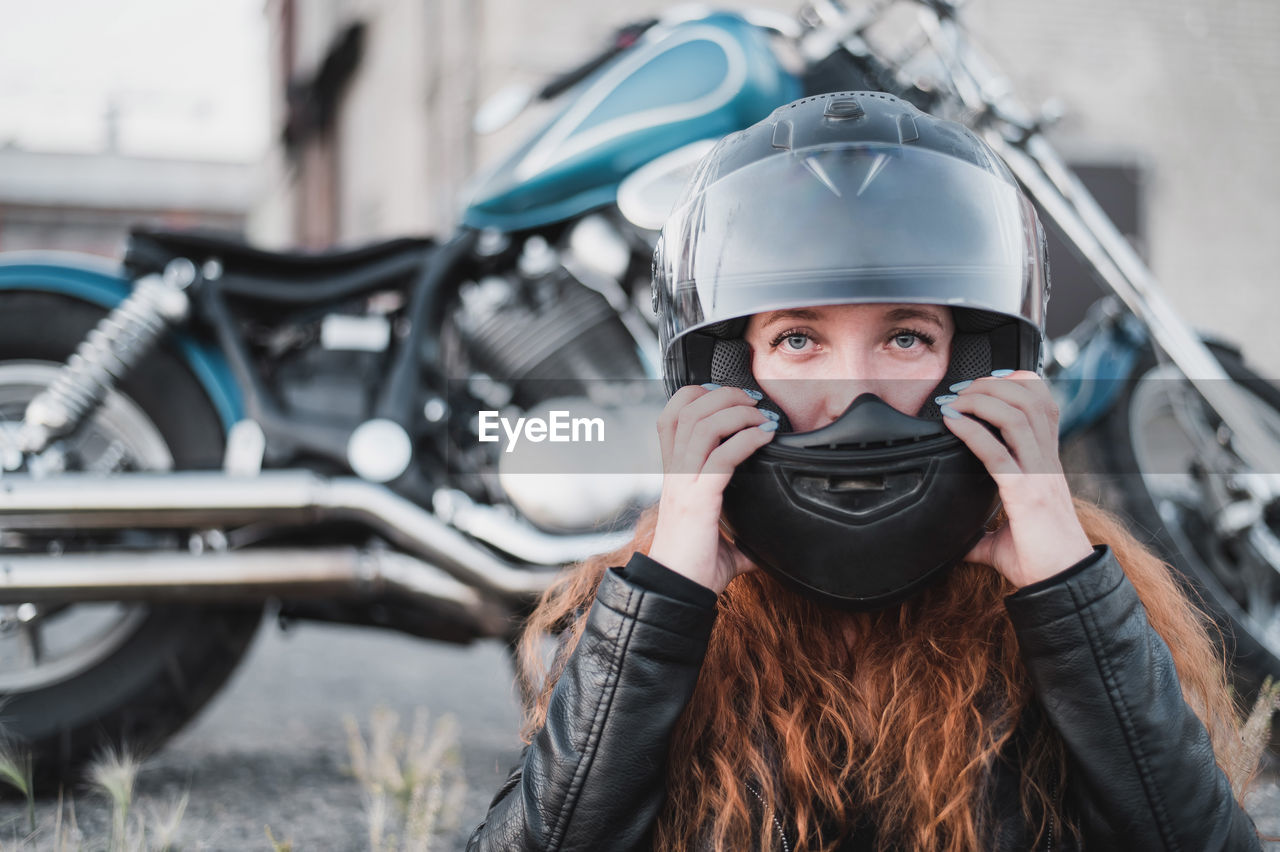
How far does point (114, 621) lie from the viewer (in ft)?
6.18

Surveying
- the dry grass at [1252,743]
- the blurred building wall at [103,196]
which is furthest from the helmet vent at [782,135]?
the blurred building wall at [103,196]

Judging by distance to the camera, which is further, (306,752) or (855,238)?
(306,752)

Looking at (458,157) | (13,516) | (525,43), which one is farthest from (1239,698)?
(458,157)

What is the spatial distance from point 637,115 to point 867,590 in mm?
1239

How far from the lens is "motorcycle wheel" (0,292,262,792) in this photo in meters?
1.77

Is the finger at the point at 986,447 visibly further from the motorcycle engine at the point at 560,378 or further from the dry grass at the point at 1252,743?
the motorcycle engine at the point at 560,378

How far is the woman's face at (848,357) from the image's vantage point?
894mm

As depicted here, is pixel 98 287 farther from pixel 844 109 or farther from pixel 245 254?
pixel 844 109

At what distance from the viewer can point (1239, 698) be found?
1620 mm

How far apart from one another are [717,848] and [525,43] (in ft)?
15.4

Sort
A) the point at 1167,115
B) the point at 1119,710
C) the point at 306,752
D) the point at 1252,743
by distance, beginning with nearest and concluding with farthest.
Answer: the point at 1119,710 < the point at 1252,743 < the point at 306,752 < the point at 1167,115

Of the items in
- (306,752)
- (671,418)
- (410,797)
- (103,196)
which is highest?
(103,196)

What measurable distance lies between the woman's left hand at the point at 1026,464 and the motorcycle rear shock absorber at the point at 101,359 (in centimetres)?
149

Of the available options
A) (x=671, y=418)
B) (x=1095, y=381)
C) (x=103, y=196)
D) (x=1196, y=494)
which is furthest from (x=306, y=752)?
(x=103, y=196)
